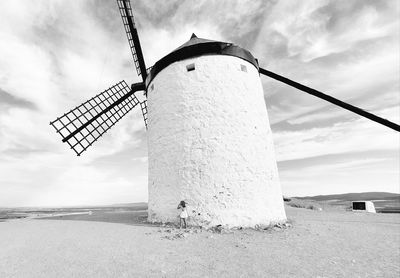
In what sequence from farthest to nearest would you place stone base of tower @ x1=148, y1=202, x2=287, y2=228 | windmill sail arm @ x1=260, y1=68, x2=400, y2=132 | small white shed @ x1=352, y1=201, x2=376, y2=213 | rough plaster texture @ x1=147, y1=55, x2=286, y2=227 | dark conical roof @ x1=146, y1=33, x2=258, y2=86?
1. small white shed @ x1=352, y1=201, x2=376, y2=213
2. windmill sail arm @ x1=260, y1=68, x2=400, y2=132
3. dark conical roof @ x1=146, y1=33, x2=258, y2=86
4. rough plaster texture @ x1=147, y1=55, x2=286, y2=227
5. stone base of tower @ x1=148, y1=202, x2=287, y2=228

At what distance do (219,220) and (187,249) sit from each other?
7.04ft

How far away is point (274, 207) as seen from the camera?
8023mm

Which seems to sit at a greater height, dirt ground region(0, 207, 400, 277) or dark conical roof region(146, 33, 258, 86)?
dark conical roof region(146, 33, 258, 86)

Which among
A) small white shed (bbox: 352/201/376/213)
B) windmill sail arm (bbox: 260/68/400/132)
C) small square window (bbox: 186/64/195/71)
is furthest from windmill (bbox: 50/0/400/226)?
small white shed (bbox: 352/201/376/213)

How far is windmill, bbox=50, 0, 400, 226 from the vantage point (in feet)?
24.7

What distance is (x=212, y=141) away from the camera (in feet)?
26.1

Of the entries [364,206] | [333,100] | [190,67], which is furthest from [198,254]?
[364,206]

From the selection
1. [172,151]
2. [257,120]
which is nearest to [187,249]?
[172,151]

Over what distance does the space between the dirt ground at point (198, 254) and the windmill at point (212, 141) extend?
912 millimetres

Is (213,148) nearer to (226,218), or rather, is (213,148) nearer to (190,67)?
(226,218)

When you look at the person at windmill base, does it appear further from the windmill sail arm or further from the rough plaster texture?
the windmill sail arm

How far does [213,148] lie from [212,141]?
0.26 m

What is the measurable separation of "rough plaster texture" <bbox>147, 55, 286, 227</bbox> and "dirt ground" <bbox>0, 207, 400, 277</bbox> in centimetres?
87

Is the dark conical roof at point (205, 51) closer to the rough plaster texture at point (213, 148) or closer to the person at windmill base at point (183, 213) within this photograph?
the rough plaster texture at point (213, 148)
